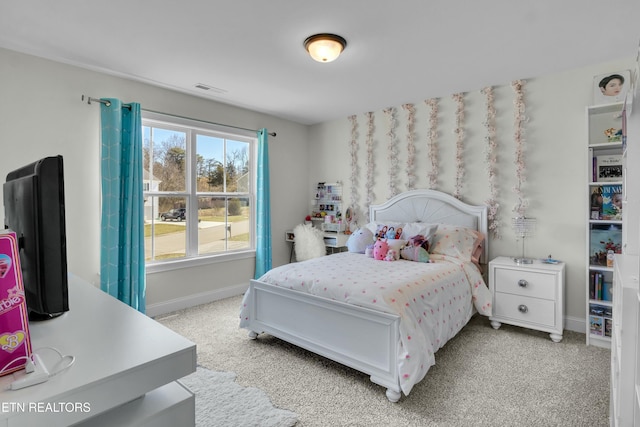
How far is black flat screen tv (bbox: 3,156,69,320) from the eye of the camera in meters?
0.88

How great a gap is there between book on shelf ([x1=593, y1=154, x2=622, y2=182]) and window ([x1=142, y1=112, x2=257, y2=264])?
3.67 meters

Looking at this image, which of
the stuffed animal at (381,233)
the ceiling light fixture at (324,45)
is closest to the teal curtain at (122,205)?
the ceiling light fixture at (324,45)

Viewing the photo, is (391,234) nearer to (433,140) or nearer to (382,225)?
(382,225)

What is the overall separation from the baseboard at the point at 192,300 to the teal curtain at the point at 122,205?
267 millimetres

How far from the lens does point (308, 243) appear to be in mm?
4547

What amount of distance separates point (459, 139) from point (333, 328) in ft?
8.41

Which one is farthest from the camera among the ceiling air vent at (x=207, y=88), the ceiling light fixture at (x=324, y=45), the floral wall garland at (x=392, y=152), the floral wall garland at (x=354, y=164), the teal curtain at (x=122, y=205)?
the floral wall garland at (x=354, y=164)

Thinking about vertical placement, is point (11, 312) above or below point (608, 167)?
below

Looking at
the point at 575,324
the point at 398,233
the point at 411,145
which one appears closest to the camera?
the point at 575,324

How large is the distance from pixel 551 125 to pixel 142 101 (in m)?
4.02

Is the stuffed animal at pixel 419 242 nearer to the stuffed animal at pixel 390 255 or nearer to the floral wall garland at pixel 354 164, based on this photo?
the stuffed animal at pixel 390 255

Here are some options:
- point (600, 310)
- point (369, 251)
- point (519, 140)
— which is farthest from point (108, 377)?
point (519, 140)

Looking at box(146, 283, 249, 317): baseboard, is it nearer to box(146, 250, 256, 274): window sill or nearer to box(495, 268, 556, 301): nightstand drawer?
box(146, 250, 256, 274): window sill

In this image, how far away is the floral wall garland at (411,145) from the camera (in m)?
4.07
